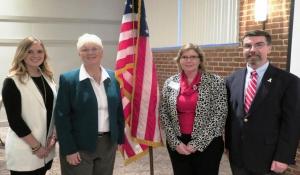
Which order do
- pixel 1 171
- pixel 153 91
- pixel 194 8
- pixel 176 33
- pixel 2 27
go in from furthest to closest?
pixel 2 27 → pixel 176 33 → pixel 194 8 → pixel 1 171 → pixel 153 91

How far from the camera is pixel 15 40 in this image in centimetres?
692

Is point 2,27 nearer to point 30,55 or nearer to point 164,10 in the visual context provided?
point 164,10

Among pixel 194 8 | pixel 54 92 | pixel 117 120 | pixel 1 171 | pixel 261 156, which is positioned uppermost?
pixel 194 8

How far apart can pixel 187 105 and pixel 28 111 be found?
1096 mm

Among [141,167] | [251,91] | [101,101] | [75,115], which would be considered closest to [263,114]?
[251,91]

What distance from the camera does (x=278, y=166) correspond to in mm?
2123

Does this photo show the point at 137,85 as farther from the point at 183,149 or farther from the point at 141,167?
the point at 141,167

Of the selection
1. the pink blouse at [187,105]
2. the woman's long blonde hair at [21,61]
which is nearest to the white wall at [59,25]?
the woman's long blonde hair at [21,61]

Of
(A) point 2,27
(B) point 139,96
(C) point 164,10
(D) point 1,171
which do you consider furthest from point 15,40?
(B) point 139,96

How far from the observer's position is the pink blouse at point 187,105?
2.36m

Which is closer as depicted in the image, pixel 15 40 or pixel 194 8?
pixel 194 8

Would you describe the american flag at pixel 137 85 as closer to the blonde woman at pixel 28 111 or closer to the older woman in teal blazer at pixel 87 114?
the older woman in teal blazer at pixel 87 114

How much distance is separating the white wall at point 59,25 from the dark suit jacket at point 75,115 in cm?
536

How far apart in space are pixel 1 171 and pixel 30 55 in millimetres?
2363
